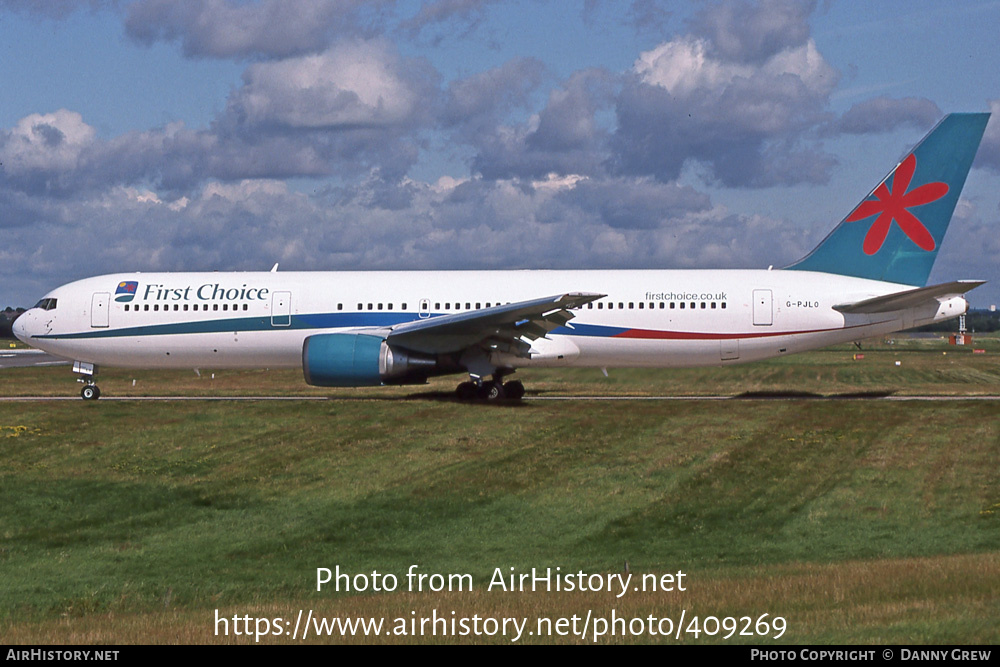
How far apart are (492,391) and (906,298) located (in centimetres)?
1225

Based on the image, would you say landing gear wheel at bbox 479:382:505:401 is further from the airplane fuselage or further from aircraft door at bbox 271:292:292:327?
aircraft door at bbox 271:292:292:327

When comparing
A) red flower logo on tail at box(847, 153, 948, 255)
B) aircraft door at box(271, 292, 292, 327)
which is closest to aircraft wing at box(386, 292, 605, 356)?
aircraft door at box(271, 292, 292, 327)

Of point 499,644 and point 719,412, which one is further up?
point 719,412

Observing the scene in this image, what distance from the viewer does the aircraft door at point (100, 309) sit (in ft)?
99.5

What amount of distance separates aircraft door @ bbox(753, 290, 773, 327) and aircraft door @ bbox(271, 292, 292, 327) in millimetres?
14333

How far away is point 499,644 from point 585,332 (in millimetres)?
19451

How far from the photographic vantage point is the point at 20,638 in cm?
1048

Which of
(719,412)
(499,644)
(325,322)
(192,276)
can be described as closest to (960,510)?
(719,412)

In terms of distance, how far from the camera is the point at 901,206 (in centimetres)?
2852

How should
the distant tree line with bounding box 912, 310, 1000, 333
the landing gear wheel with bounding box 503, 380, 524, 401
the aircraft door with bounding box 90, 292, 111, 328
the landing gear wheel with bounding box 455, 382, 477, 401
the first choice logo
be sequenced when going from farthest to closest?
1. the distant tree line with bounding box 912, 310, 1000, 333
2. the aircraft door with bounding box 90, 292, 111, 328
3. the first choice logo
4. the landing gear wheel with bounding box 503, 380, 524, 401
5. the landing gear wheel with bounding box 455, 382, 477, 401

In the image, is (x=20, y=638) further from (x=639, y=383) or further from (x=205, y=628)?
(x=639, y=383)

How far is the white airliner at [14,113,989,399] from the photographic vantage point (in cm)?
2712

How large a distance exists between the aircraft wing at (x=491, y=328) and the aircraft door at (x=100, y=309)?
9.88 metres

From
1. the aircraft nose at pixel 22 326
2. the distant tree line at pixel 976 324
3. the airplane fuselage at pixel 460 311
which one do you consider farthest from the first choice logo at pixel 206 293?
the distant tree line at pixel 976 324
